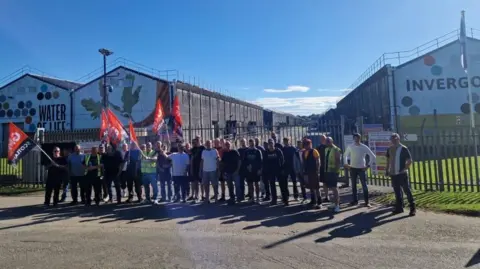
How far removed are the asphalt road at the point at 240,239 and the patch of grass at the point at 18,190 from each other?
16.1 feet

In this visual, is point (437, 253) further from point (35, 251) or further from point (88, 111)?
point (88, 111)

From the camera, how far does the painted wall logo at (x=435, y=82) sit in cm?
2786

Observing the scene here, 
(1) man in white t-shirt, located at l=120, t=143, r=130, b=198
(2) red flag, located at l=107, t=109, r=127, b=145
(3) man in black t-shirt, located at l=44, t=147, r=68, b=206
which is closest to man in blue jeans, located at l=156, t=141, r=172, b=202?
(1) man in white t-shirt, located at l=120, t=143, r=130, b=198

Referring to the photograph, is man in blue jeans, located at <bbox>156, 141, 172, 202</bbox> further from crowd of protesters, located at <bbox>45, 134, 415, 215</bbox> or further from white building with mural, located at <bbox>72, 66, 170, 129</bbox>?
white building with mural, located at <bbox>72, 66, 170, 129</bbox>

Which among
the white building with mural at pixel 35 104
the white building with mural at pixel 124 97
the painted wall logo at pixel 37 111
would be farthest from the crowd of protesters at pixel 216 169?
the painted wall logo at pixel 37 111

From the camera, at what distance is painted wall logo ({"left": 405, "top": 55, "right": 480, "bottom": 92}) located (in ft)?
91.4

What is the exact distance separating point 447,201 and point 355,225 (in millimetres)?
3195

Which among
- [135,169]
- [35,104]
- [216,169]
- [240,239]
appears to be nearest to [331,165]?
[216,169]

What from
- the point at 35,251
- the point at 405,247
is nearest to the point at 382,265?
the point at 405,247

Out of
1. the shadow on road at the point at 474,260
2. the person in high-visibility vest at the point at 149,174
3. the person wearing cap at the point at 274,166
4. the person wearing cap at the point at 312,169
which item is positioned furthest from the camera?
the person in high-visibility vest at the point at 149,174

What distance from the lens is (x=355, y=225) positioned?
7410 mm

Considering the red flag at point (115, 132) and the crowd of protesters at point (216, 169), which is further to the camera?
the red flag at point (115, 132)

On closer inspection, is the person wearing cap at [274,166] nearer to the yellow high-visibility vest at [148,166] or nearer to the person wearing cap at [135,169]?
the yellow high-visibility vest at [148,166]

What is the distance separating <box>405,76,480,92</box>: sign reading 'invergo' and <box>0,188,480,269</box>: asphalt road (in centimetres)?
2285
